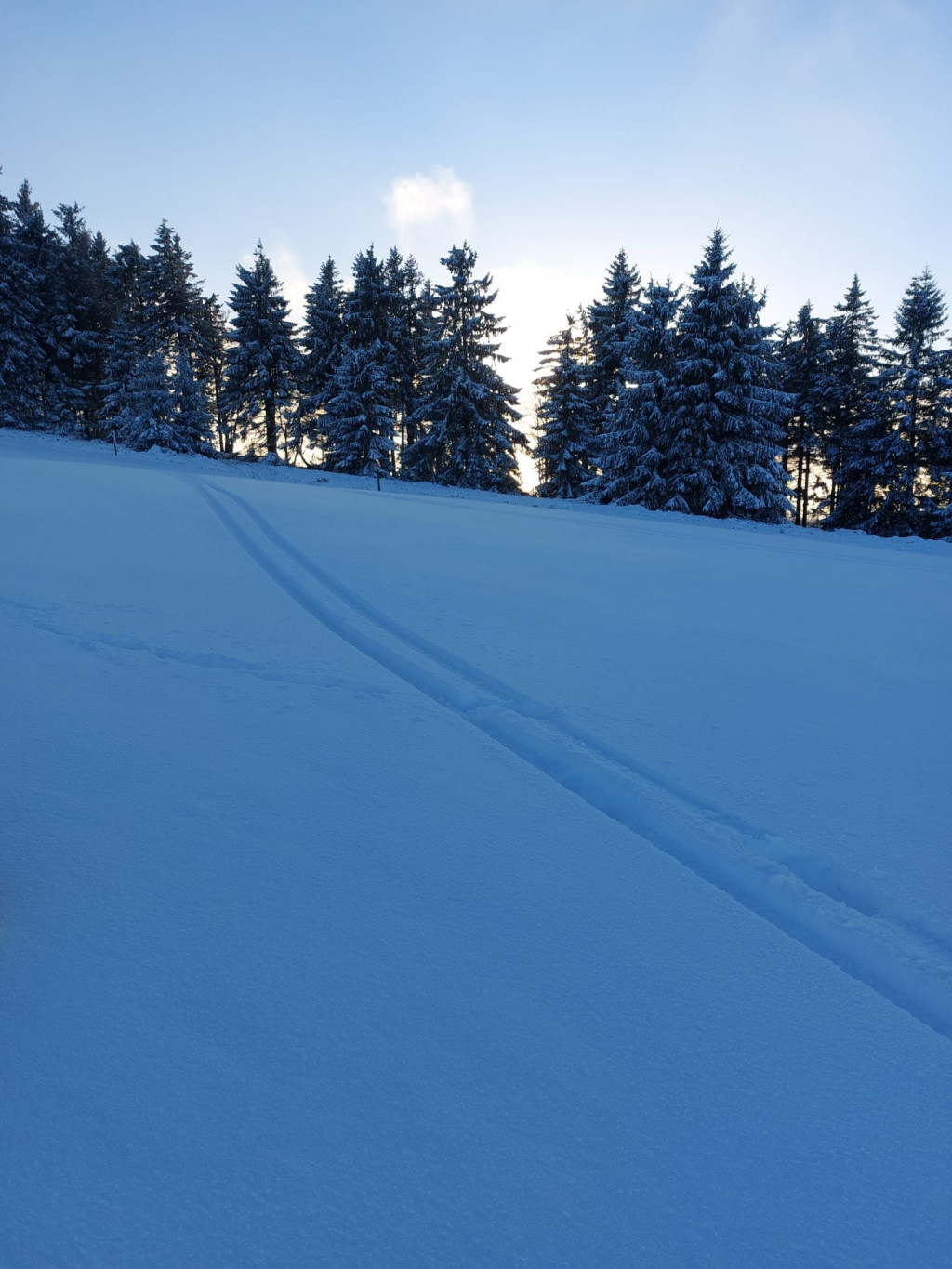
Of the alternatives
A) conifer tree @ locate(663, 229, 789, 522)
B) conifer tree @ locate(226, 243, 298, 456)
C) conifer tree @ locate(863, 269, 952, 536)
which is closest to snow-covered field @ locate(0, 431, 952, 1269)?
conifer tree @ locate(663, 229, 789, 522)

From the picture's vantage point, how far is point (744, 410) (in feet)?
74.5

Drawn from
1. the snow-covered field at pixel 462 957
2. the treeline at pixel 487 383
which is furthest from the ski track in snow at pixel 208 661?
the treeline at pixel 487 383

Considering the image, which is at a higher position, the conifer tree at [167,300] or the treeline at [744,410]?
the conifer tree at [167,300]

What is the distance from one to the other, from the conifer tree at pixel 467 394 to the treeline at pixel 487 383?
3.9 inches

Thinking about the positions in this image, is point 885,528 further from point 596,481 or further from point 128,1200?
point 128,1200

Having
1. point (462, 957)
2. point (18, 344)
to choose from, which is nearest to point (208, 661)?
point (462, 957)

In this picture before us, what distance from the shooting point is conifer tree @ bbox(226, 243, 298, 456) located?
36875mm

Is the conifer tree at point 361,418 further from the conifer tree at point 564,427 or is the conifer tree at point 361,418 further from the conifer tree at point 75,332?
the conifer tree at point 75,332

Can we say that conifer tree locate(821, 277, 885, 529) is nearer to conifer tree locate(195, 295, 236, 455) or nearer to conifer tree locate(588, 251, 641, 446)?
conifer tree locate(588, 251, 641, 446)

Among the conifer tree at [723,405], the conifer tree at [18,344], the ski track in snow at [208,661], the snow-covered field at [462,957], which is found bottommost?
the snow-covered field at [462,957]

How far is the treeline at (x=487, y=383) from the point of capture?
22.9 m

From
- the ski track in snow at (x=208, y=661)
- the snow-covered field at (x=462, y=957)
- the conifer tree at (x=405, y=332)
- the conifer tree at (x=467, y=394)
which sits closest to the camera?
the snow-covered field at (x=462, y=957)

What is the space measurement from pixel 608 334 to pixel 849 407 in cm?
1184

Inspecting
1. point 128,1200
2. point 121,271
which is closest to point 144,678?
point 128,1200
